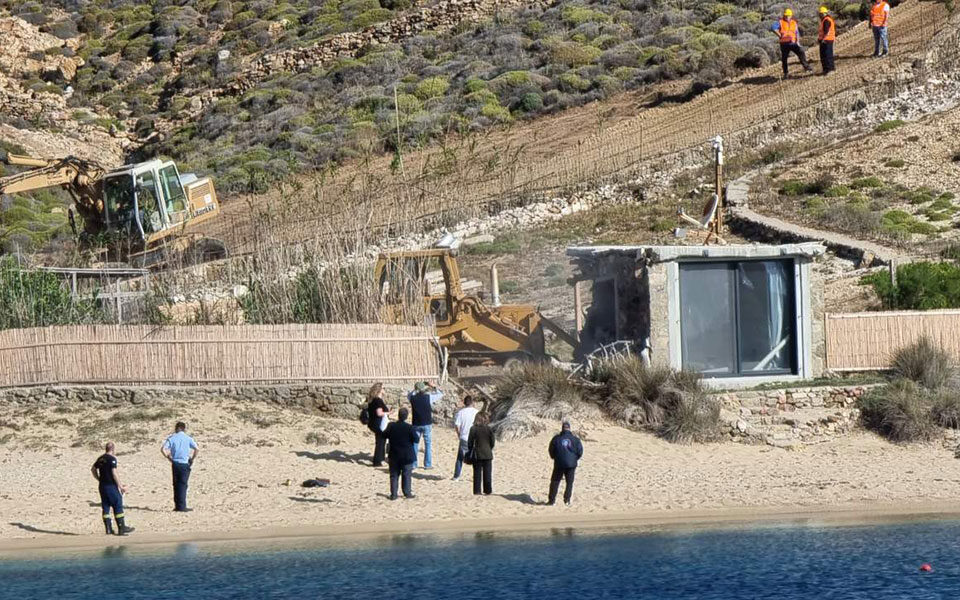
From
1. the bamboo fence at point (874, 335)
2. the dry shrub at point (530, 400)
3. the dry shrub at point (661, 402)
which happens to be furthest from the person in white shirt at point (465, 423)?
the bamboo fence at point (874, 335)

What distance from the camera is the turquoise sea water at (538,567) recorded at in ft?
61.1

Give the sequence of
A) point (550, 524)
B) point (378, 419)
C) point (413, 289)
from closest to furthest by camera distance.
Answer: point (550, 524)
point (378, 419)
point (413, 289)

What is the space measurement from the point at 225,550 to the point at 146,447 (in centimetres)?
560

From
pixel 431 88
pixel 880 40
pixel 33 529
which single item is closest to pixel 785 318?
pixel 33 529

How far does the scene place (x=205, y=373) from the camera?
27516 mm

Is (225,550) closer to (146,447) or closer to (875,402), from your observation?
(146,447)

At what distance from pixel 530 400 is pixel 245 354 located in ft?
17.6

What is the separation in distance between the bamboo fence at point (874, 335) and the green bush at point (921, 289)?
6.30 ft

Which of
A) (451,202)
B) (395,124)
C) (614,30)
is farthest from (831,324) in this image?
(614,30)

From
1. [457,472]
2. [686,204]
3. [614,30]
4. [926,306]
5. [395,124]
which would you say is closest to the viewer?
[457,472]

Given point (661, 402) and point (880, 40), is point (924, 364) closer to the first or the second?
point (661, 402)

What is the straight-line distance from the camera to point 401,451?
22.2 meters

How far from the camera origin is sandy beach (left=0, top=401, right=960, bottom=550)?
72.5 feet

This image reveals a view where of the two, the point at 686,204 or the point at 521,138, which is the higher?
the point at 521,138
